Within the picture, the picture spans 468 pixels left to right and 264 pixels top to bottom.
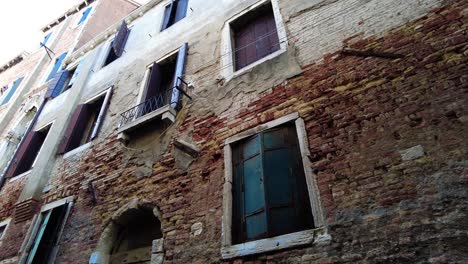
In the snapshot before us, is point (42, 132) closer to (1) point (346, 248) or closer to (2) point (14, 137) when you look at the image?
(2) point (14, 137)

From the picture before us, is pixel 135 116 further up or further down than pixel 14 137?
further down

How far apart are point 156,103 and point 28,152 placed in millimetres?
4692

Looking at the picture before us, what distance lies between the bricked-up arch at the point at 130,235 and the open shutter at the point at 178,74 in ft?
5.92

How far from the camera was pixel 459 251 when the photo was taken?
2.17m

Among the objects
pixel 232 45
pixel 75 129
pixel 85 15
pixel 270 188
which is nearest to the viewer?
pixel 270 188

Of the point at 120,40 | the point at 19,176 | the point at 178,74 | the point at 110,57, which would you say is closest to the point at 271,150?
the point at 178,74

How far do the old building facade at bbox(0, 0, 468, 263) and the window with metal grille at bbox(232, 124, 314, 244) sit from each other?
0.02 metres

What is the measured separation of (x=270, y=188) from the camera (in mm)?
3371

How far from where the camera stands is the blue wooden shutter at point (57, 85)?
913 cm

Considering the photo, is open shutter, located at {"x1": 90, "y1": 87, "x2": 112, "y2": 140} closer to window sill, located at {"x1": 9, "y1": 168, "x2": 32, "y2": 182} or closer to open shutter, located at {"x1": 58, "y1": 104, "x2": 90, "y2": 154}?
open shutter, located at {"x1": 58, "y1": 104, "x2": 90, "y2": 154}

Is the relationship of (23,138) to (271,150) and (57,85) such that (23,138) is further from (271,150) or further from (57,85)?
(271,150)

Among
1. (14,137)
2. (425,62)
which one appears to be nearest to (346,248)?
(425,62)

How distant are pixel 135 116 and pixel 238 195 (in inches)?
124

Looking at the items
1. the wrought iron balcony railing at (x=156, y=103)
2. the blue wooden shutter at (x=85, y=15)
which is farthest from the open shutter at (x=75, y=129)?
the blue wooden shutter at (x=85, y=15)
